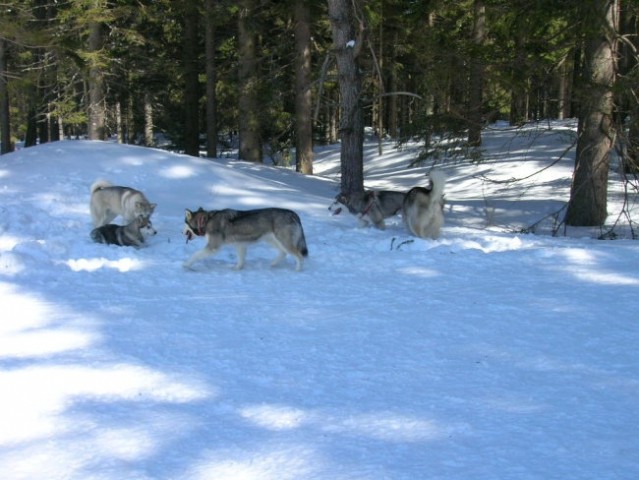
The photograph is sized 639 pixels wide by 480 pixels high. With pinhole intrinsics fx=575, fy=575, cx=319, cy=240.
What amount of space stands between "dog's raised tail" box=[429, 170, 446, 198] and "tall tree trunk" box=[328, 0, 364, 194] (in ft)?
11.2

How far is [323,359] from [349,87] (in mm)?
9775

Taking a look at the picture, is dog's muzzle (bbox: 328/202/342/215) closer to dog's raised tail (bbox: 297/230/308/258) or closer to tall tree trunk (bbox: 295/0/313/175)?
dog's raised tail (bbox: 297/230/308/258)

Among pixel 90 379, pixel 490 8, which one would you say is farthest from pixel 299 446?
pixel 490 8

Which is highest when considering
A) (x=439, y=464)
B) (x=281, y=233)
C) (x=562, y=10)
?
(x=562, y=10)

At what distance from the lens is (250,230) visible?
920 centimetres

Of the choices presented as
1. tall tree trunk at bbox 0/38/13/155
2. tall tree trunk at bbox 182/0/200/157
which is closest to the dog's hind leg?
tall tree trunk at bbox 0/38/13/155

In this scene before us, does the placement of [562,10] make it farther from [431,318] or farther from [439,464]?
[439,464]

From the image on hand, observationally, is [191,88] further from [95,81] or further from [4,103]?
[4,103]

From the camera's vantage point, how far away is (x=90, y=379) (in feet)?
16.2

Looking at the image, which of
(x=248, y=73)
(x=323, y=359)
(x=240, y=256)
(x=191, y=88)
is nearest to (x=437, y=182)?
(x=240, y=256)

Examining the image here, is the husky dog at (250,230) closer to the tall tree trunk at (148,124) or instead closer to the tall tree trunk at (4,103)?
the tall tree trunk at (4,103)

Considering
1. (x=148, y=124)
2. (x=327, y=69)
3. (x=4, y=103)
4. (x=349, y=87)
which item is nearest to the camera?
(x=349, y=87)

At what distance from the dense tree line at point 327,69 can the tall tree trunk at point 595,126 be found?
0.10 feet

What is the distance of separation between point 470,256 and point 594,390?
201 inches
